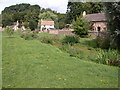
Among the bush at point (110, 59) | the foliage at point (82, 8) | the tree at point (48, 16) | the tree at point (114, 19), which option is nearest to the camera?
the tree at point (114, 19)

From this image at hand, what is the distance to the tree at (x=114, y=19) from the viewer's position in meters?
8.31

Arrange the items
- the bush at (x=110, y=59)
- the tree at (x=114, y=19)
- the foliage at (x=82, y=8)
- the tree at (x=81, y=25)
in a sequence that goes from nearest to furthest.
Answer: the tree at (x=114, y=19)
the bush at (x=110, y=59)
the tree at (x=81, y=25)
the foliage at (x=82, y=8)

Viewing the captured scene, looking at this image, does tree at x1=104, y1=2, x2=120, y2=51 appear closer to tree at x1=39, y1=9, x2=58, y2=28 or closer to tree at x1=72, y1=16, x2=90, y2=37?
tree at x1=72, y1=16, x2=90, y2=37

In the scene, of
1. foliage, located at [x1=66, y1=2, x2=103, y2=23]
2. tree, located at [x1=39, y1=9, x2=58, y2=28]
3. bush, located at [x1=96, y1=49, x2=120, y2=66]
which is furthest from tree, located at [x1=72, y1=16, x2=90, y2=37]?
tree, located at [x1=39, y1=9, x2=58, y2=28]

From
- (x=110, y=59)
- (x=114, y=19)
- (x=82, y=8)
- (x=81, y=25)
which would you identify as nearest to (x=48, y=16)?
(x=82, y=8)

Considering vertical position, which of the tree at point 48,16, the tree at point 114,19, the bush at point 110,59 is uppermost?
the tree at point 48,16

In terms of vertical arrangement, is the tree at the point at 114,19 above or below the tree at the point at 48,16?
below

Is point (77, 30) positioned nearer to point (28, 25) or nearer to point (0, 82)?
point (0, 82)

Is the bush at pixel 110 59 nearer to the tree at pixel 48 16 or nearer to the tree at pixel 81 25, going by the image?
the tree at pixel 81 25

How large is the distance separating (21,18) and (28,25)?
2087 cm

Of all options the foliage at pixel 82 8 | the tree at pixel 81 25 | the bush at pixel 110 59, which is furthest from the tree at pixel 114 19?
the foliage at pixel 82 8

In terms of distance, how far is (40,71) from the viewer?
7590 mm

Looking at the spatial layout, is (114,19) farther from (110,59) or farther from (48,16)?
(48,16)

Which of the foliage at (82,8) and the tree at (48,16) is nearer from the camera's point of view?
the foliage at (82,8)
